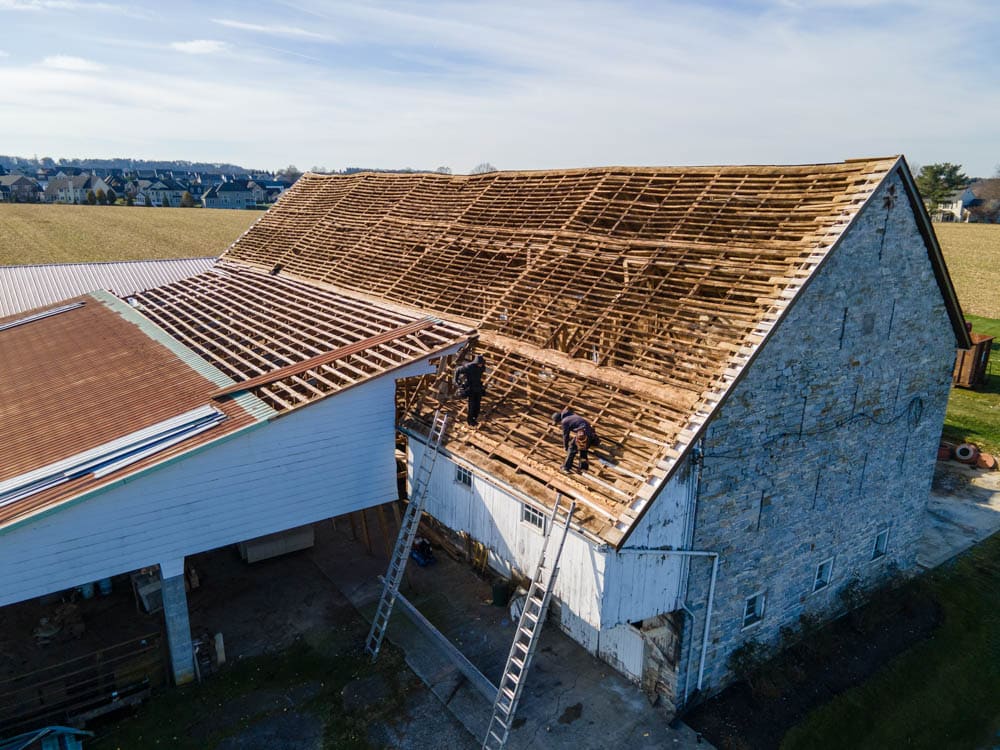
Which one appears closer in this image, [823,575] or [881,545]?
[823,575]

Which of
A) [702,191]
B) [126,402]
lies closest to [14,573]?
[126,402]

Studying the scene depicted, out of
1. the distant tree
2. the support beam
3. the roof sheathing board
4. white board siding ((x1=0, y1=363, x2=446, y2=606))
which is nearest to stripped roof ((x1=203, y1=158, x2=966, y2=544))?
the roof sheathing board

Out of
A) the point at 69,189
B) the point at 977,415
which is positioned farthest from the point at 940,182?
the point at 69,189

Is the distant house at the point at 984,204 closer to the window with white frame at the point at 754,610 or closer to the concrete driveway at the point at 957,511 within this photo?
the concrete driveway at the point at 957,511

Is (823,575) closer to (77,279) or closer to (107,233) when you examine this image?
(77,279)

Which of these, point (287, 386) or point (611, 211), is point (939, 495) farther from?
point (287, 386)

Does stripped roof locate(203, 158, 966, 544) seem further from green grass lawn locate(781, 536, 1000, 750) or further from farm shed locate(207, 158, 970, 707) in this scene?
green grass lawn locate(781, 536, 1000, 750)
